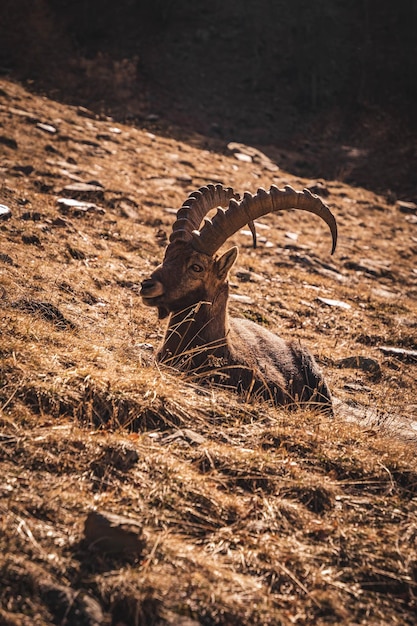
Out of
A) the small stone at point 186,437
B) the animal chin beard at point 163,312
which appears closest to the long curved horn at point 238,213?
the animal chin beard at point 163,312

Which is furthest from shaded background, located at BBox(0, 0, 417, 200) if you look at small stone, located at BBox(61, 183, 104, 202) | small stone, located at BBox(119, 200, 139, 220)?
small stone, located at BBox(119, 200, 139, 220)

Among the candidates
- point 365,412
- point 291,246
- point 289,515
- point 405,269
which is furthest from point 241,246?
point 289,515

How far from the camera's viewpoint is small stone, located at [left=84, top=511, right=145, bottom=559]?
11.3 feet

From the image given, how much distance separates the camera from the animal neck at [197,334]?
7.32 metres

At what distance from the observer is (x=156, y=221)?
46.2ft

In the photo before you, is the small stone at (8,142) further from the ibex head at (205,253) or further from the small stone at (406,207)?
the small stone at (406,207)

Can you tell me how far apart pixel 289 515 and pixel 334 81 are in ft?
90.8

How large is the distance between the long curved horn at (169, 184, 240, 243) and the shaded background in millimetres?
14342

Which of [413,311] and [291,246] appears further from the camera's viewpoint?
[291,246]

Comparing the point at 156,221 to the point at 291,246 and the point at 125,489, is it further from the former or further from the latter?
the point at 125,489

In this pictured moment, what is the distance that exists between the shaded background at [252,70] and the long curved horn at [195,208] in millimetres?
14342

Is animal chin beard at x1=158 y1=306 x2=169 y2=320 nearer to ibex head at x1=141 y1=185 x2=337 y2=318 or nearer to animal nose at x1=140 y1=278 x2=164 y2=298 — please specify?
ibex head at x1=141 y1=185 x2=337 y2=318

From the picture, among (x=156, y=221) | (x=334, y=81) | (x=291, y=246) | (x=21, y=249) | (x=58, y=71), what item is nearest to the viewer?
(x=21, y=249)

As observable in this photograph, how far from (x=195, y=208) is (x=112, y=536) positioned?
17.1 ft
